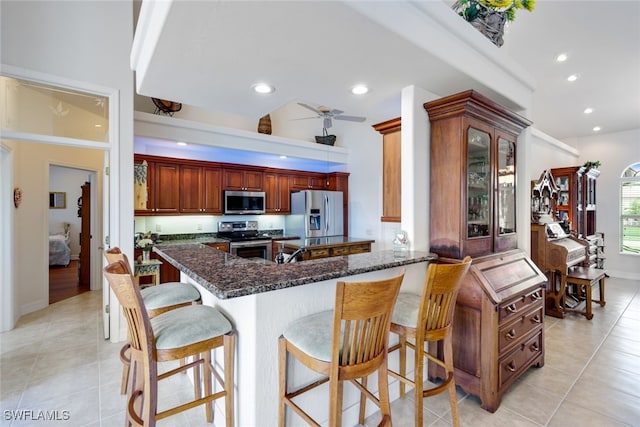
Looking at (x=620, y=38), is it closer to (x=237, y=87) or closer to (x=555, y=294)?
(x=555, y=294)

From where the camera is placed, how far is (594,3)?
2.98 metres

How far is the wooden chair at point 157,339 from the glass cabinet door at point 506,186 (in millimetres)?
2514

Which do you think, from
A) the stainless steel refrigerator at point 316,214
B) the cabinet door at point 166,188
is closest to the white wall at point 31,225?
the cabinet door at point 166,188

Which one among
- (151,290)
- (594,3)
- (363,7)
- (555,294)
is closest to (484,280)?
(363,7)

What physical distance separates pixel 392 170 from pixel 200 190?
3439 mm

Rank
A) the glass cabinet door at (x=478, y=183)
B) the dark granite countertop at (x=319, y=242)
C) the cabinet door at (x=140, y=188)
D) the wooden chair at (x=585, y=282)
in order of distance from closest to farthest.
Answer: the glass cabinet door at (x=478, y=183), the wooden chair at (x=585, y=282), the cabinet door at (x=140, y=188), the dark granite countertop at (x=319, y=242)

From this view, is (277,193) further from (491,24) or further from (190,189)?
(491,24)

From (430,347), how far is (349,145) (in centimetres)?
457

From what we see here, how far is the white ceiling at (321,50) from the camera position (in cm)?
146

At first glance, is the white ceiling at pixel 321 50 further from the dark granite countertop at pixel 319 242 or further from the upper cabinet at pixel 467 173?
the dark granite countertop at pixel 319 242

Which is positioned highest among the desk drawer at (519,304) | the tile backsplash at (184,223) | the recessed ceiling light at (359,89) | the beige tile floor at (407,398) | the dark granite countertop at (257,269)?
the recessed ceiling light at (359,89)

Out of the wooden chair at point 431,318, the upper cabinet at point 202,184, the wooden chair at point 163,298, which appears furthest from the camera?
the upper cabinet at point 202,184

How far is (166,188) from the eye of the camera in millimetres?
4555

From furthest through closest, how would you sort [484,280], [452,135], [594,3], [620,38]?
[620,38] < [594,3] < [452,135] < [484,280]
